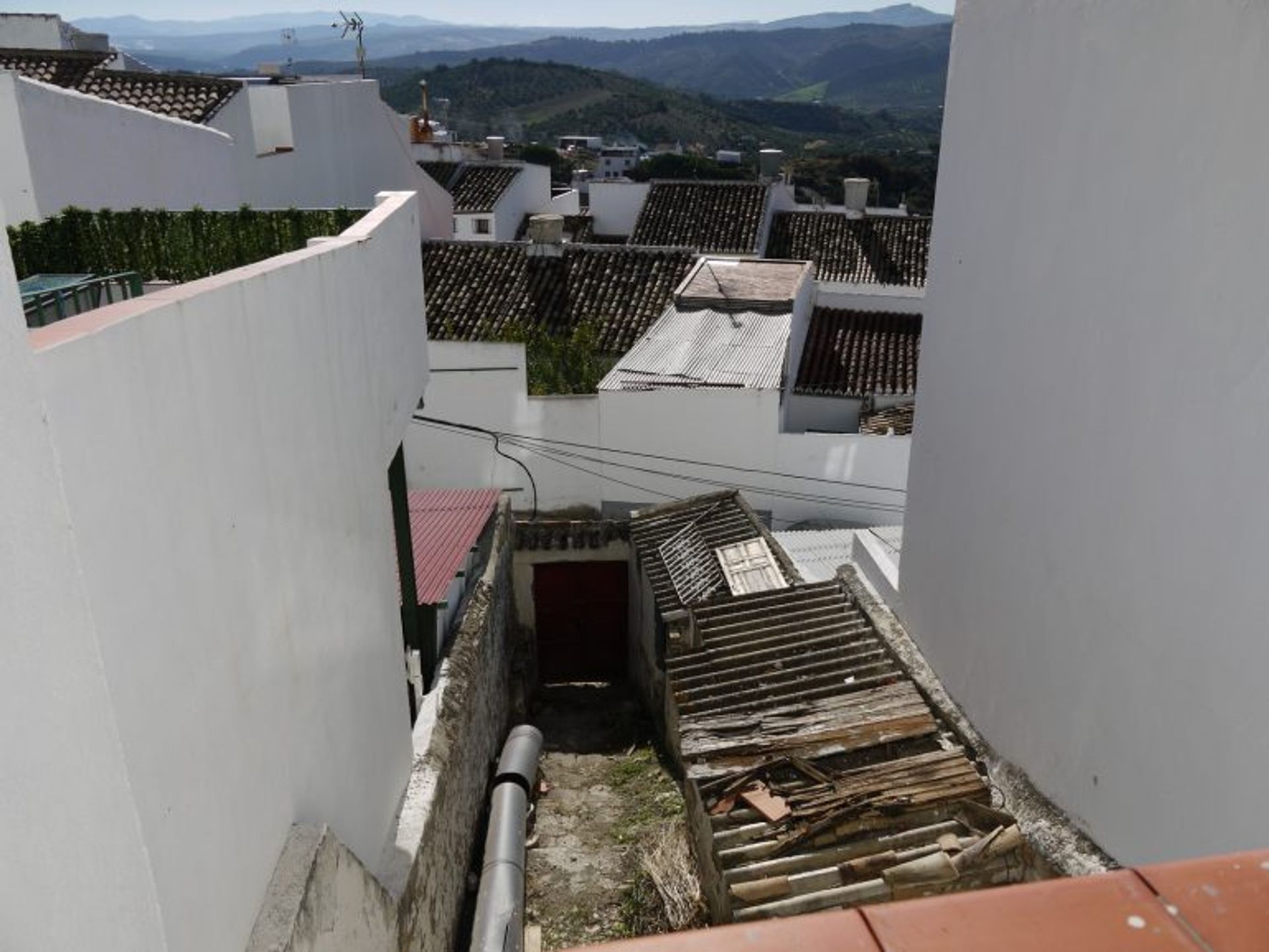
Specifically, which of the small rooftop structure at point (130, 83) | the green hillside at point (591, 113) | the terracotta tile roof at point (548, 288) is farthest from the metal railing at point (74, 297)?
the green hillside at point (591, 113)

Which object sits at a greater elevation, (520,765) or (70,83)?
(70,83)

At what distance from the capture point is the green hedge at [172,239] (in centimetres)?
702

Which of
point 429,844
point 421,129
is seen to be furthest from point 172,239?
point 421,129

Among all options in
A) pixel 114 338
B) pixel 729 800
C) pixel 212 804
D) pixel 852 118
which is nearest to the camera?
pixel 114 338

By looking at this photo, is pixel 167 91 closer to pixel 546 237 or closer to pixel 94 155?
pixel 94 155

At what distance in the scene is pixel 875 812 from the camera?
6363 mm

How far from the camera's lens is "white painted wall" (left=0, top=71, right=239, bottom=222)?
330 inches

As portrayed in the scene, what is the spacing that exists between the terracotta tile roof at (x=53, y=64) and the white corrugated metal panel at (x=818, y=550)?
12130mm

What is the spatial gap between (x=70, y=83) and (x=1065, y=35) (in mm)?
14211

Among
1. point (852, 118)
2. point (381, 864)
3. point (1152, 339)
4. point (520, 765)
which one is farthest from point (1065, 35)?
point (852, 118)

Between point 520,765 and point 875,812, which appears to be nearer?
point 875,812

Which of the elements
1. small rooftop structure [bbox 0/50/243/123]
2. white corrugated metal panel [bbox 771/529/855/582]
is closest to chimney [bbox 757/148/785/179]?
small rooftop structure [bbox 0/50/243/123]

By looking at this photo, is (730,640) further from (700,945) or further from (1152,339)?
(700,945)

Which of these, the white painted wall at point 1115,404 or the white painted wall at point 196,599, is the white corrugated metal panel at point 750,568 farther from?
the white painted wall at point 196,599
